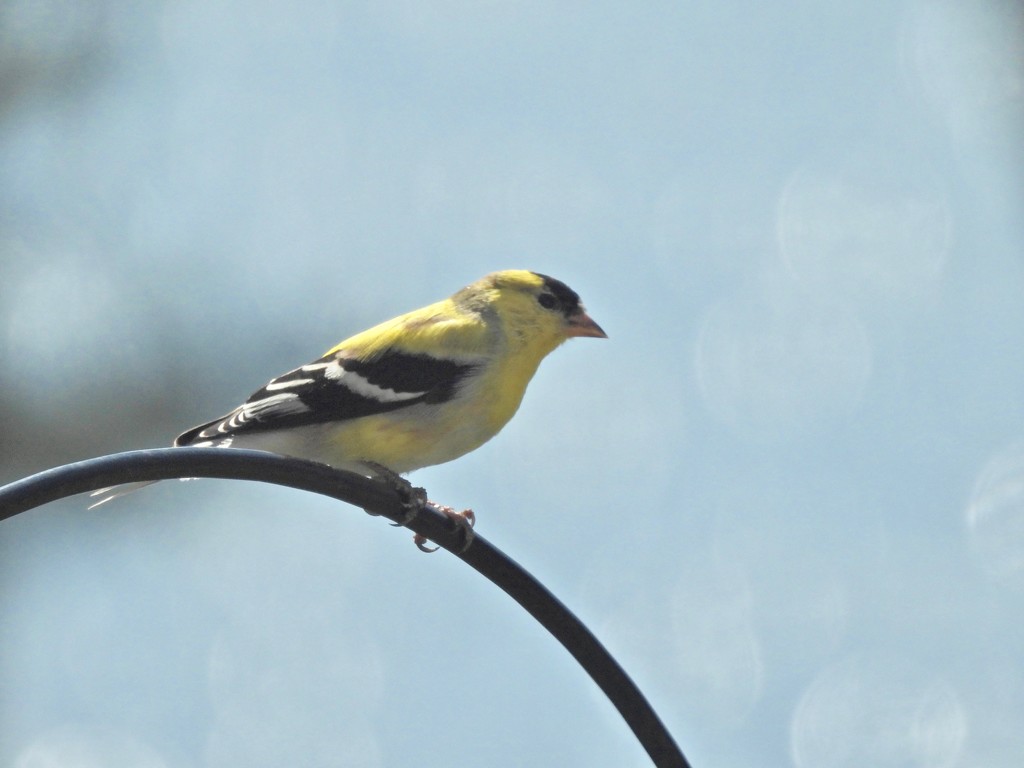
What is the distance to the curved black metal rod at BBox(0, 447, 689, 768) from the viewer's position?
7.13 ft

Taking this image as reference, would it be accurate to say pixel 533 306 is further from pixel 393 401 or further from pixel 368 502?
pixel 368 502

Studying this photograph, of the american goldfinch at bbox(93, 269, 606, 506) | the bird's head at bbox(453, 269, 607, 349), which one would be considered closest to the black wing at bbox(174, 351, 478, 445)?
the american goldfinch at bbox(93, 269, 606, 506)

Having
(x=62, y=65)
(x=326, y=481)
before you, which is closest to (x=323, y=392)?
(x=326, y=481)

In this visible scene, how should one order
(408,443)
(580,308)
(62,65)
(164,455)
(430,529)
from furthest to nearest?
(62,65) < (580,308) < (408,443) < (430,529) < (164,455)

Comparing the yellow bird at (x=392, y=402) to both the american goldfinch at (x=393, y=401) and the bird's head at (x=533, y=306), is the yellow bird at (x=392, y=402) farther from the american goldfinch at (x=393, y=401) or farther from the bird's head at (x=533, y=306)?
the bird's head at (x=533, y=306)

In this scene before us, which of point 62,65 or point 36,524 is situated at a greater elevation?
point 62,65

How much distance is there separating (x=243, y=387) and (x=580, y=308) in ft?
16.8

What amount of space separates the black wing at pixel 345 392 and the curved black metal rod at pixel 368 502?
986 mm

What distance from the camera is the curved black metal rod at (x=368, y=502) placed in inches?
85.5

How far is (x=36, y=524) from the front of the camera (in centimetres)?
959

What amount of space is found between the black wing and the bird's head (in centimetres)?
54

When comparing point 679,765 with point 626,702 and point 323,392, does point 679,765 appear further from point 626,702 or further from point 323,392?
point 323,392

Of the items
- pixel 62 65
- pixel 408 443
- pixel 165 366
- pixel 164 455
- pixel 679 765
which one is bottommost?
pixel 679 765

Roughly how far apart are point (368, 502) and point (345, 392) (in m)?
1.25
